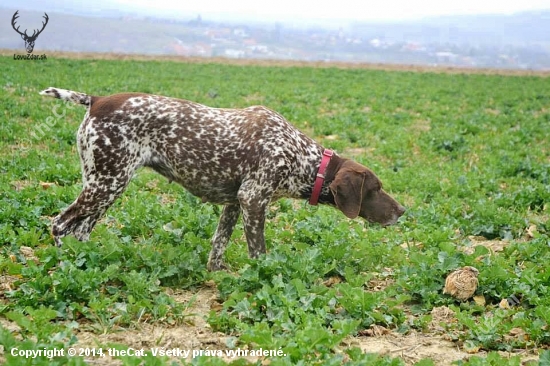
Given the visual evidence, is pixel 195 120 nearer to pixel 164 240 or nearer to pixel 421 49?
pixel 164 240

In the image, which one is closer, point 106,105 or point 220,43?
point 106,105

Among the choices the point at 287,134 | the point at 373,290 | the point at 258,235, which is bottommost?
the point at 373,290

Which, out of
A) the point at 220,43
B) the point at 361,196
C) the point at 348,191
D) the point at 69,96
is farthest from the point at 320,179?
the point at 220,43

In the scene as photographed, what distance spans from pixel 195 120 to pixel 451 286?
299 cm

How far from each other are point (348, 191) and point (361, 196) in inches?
6.7

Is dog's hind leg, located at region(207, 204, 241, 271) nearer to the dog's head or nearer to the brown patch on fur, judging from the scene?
the dog's head

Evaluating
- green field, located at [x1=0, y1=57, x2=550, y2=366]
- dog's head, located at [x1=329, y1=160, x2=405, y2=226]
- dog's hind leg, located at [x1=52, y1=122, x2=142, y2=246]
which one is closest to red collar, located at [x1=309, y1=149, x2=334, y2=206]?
dog's head, located at [x1=329, y1=160, x2=405, y2=226]

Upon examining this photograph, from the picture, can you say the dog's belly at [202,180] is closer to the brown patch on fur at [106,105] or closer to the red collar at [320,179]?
the brown patch on fur at [106,105]

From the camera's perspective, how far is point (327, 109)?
2092cm

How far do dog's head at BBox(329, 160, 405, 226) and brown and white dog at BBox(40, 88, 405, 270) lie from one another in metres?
0.01

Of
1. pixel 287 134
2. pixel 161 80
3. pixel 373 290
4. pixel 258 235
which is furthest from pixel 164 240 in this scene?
pixel 161 80

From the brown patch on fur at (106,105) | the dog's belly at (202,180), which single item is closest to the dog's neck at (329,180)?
the dog's belly at (202,180)

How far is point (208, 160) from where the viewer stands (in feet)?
21.6

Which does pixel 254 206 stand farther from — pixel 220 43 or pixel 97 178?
pixel 220 43
